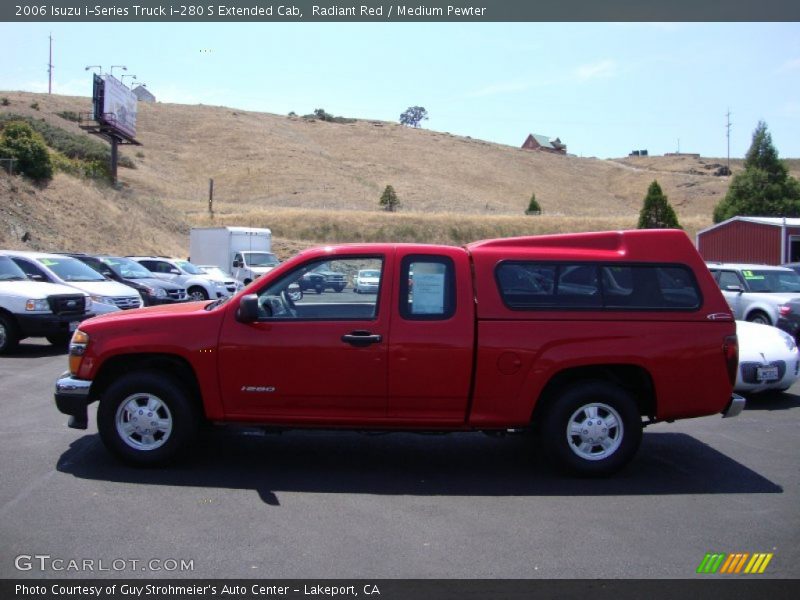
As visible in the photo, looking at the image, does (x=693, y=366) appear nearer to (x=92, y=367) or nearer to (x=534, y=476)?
(x=534, y=476)

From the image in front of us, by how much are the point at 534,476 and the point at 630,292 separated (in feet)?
5.79

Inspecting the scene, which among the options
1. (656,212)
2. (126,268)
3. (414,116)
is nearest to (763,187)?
(656,212)

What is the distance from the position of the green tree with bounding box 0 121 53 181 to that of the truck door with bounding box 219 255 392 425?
32.0m

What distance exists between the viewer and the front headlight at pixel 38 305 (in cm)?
1237

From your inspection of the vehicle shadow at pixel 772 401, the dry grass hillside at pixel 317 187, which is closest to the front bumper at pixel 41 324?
the vehicle shadow at pixel 772 401

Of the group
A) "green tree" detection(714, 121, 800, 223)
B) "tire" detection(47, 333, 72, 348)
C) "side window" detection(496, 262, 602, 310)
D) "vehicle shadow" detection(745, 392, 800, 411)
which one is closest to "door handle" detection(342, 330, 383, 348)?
"side window" detection(496, 262, 602, 310)

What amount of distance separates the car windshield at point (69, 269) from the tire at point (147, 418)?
9.29 metres

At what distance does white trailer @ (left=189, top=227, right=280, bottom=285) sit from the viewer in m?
28.9

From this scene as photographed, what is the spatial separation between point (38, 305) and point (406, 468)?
856 cm

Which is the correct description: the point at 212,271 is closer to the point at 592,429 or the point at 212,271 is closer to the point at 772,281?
the point at 772,281

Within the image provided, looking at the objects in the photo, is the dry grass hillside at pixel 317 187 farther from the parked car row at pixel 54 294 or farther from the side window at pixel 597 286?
the side window at pixel 597 286

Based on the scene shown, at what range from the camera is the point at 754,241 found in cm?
3388

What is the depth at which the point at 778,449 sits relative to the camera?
24.1 feet

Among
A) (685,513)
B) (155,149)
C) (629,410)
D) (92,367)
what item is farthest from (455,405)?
(155,149)
